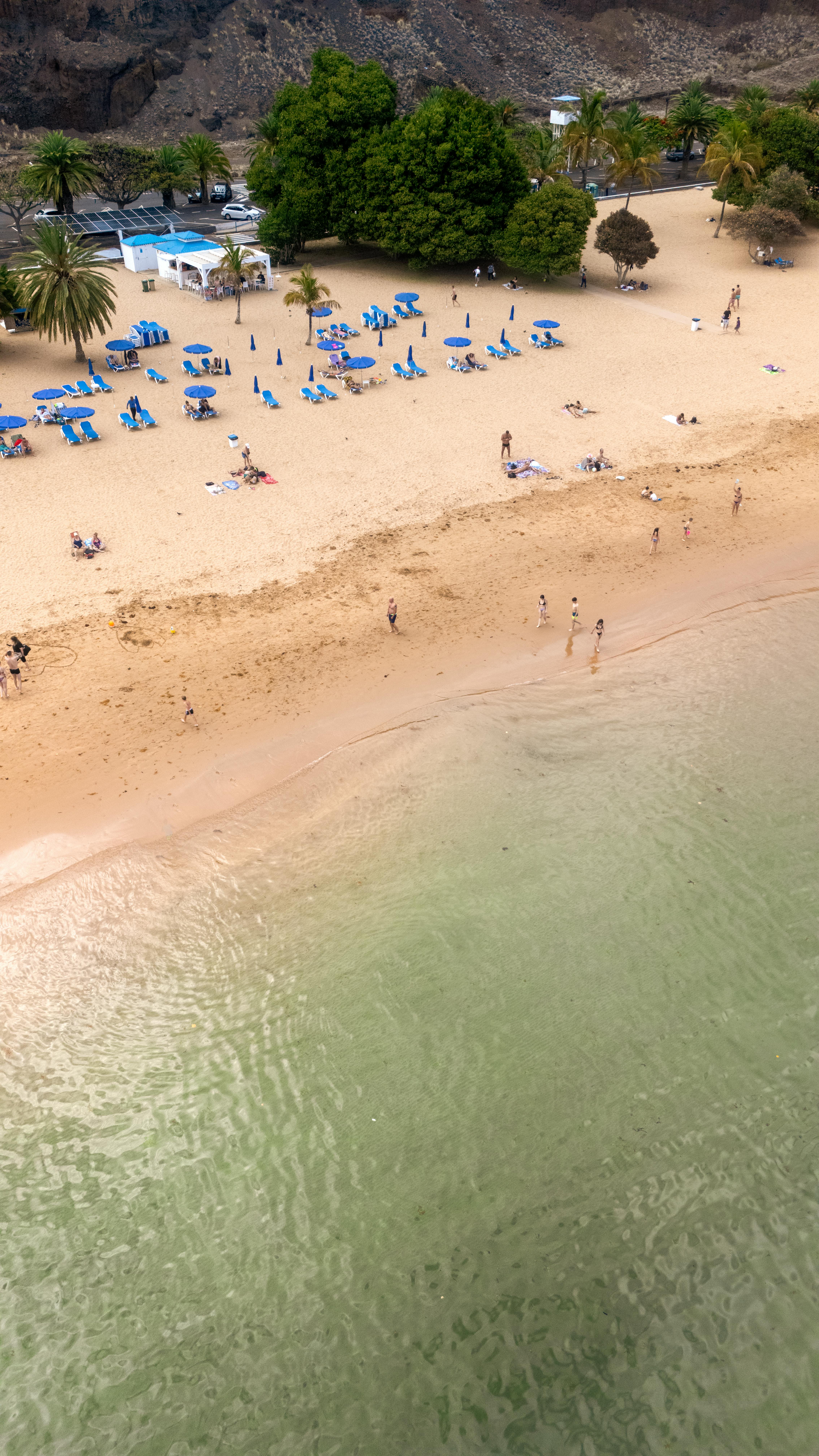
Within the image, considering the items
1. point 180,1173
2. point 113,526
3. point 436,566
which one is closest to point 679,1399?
point 180,1173

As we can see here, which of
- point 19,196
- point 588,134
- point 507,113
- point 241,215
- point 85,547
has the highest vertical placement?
point 507,113

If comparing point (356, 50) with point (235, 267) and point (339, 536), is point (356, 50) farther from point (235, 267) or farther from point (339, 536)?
point (339, 536)

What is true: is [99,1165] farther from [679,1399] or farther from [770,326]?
[770,326]

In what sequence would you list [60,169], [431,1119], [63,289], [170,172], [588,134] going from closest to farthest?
[431,1119] < [63,289] < [60,169] < [588,134] < [170,172]

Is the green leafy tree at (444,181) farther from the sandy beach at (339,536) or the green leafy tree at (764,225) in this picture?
the green leafy tree at (764,225)

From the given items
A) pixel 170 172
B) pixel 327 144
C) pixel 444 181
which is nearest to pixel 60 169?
pixel 170 172

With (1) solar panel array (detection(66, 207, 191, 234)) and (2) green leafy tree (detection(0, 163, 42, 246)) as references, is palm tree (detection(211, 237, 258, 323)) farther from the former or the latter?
(2) green leafy tree (detection(0, 163, 42, 246))
